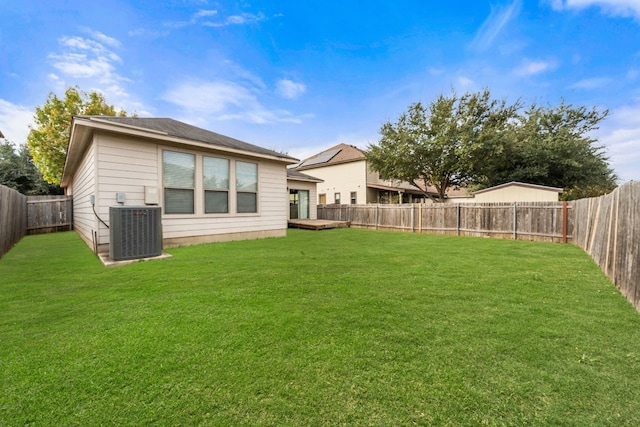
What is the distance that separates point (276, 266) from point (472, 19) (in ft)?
36.9

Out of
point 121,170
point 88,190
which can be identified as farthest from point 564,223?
point 88,190

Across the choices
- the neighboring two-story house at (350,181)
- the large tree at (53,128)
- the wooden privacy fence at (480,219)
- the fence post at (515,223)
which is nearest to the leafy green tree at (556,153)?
the neighboring two-story house at (350,181)

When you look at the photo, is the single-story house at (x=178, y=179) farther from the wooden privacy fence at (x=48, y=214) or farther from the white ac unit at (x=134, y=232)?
the wooden privacy fence at (x=48, y=214)

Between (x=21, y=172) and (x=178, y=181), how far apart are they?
25.9 meters

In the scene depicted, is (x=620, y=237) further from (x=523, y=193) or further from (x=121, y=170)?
(x=523, y=193)

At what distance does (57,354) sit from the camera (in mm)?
1961

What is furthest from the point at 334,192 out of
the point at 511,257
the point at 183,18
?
the point at 511,257

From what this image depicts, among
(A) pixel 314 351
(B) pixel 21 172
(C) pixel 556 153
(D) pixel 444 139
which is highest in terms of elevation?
(D) pixel 444 139

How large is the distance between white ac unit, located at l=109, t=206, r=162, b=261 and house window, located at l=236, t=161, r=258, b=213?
2.58m

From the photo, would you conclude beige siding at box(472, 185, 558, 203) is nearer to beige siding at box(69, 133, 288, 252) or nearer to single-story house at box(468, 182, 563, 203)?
single-story house at box(468, 182, 563, 203)

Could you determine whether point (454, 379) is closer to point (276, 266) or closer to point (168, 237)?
point (276, 266)

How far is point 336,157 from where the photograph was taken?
873 inches

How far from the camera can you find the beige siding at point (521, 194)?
40.5ft

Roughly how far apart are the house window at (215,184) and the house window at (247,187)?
15.0 inches
